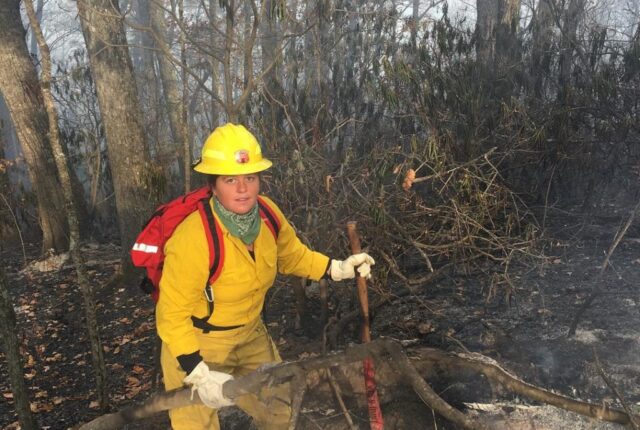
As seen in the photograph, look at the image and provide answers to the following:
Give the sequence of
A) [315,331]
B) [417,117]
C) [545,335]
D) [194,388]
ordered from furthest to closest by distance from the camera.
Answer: [417,117] → [315,331] → [545,335] → [194,388]

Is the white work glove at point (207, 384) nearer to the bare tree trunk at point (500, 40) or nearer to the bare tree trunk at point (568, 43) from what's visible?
the bare tree trunk at point (568, 43)

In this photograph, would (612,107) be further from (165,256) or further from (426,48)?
(165,256)

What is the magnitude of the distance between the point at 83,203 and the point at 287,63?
398 centimetres

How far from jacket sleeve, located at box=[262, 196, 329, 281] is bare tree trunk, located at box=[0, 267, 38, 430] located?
1690 millimetres

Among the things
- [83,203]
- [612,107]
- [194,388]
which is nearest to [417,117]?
[612,107]

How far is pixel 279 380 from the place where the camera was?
218cm

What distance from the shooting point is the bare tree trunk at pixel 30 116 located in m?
6.38

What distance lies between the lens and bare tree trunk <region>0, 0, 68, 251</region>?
20.9 ft

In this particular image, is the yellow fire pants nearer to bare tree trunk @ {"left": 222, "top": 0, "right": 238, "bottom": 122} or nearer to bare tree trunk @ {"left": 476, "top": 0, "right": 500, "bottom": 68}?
bare tree trunk @ {"left": 222, "top": 0, "right": 238, "bottom": 122}

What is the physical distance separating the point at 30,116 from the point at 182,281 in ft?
19.2

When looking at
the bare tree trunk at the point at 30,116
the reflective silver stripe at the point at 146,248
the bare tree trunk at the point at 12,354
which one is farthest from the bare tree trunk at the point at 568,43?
the bare tree trunk at the point at 30,116

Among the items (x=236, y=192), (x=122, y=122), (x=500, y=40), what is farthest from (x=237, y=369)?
(x=500, y=40)

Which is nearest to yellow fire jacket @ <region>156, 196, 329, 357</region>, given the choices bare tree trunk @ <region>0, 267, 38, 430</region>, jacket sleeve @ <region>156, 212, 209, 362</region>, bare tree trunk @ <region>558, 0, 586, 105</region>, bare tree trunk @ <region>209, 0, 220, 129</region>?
jacket sleeve @ <region>156, 212, 209, 362</region>

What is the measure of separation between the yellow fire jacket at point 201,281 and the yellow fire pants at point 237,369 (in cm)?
→ 13
